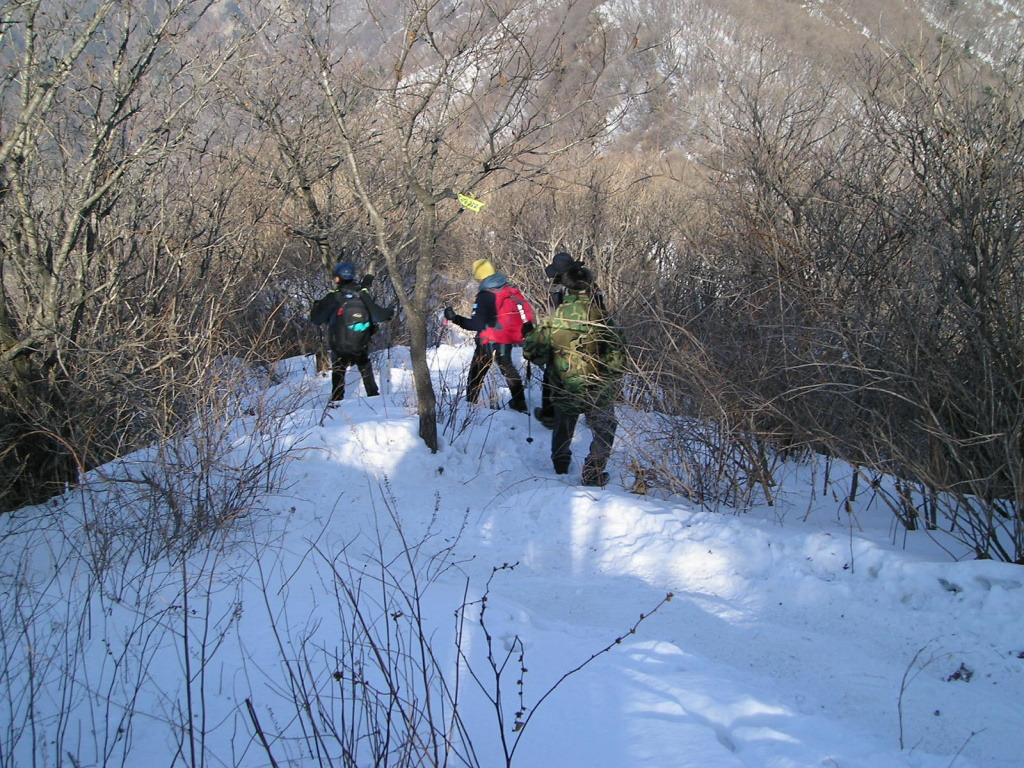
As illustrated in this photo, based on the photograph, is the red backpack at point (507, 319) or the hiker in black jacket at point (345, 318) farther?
the hiker in black jacket at point (345, 318)

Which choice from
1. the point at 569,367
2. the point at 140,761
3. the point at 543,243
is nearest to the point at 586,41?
the point at 569,367

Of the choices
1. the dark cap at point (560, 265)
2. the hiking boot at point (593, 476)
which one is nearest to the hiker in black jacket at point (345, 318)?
the dark cap at point (560, 265)

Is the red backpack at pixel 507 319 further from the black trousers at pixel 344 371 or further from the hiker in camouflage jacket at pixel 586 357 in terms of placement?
the hiker in camouflage jacket at pixel 586 357

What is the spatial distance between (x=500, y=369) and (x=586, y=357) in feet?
6.15

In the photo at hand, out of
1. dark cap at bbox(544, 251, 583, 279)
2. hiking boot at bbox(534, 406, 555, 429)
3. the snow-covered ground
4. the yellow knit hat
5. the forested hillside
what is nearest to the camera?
the snow-covered ground

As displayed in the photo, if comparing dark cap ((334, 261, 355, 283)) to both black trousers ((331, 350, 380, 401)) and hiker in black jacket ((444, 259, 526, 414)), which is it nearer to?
black trousers ((331, 350, 380, 401))

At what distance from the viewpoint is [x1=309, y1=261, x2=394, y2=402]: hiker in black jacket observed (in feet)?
24.5

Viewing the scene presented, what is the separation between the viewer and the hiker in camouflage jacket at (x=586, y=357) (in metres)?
5.44

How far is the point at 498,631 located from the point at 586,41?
425 cm

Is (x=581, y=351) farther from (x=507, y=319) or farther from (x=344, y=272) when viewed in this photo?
(x=344, y=272)

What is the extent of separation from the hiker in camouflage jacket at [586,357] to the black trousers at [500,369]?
1551 mm

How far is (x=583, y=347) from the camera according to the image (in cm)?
555

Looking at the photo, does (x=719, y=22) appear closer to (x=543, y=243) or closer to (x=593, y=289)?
(x=543, y=243)

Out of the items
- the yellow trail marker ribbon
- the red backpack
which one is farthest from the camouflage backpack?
the red backpack
